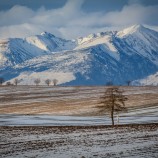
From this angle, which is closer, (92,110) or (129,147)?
(129,147)

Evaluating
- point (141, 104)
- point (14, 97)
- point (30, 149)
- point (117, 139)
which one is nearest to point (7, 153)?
point (30, 149)

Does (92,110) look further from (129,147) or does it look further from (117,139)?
(129,147)

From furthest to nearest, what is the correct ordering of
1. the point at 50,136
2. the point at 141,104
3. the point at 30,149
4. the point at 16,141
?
1. the point at 141,104
2. the point at 50,136
3. the point at 16,141
4. the point at 30,149

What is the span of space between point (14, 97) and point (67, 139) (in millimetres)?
117343

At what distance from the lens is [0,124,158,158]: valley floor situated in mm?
35938

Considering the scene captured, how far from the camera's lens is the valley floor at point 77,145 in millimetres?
35938

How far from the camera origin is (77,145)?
139ft

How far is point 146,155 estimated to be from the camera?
3447 centimetres

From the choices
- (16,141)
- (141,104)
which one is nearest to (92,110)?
(141,104)

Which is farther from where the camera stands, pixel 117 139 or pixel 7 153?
pixel 117 139

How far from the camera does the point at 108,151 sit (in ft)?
123

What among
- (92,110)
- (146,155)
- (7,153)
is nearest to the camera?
(146,155)

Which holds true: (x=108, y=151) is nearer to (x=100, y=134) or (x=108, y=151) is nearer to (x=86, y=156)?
(x=86, y=156)

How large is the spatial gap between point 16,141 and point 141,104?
82.8m
